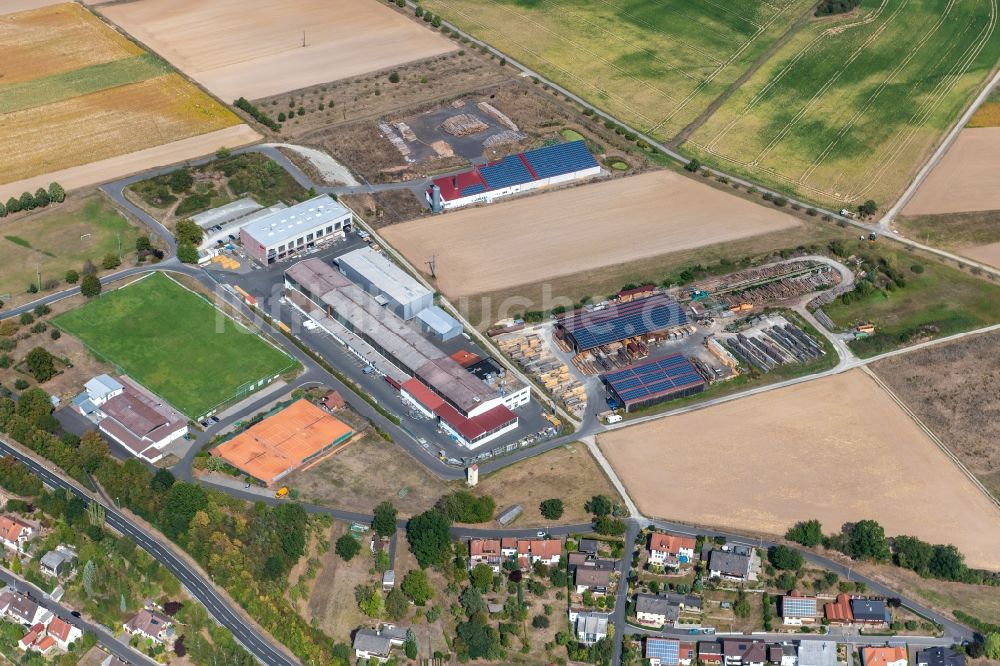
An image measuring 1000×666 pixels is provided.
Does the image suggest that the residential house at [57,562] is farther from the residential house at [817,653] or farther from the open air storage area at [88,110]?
the open air storage area at [88,110]

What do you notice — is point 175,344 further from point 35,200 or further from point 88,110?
point 88,110

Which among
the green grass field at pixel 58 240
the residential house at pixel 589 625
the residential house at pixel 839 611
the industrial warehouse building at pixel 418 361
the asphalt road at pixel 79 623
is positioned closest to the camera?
the asphalt road at pixel 79 623

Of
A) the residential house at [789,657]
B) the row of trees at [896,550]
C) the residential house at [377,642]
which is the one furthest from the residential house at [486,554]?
the row of trees at [896,550]

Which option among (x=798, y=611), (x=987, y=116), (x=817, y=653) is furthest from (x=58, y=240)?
(x=987, y=116)

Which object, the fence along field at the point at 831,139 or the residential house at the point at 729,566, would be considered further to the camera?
the fence along field at the point at 831,139

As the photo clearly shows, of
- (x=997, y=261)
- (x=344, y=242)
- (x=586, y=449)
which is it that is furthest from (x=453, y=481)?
(x=997, y=261)

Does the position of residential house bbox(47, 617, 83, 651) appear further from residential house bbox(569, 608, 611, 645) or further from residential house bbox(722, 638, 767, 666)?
residential house bbox(722, 638, 767, 666)

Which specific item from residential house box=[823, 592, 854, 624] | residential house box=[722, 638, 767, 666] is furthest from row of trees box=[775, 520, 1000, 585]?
residential house box=[722, 638, 767, 666]
